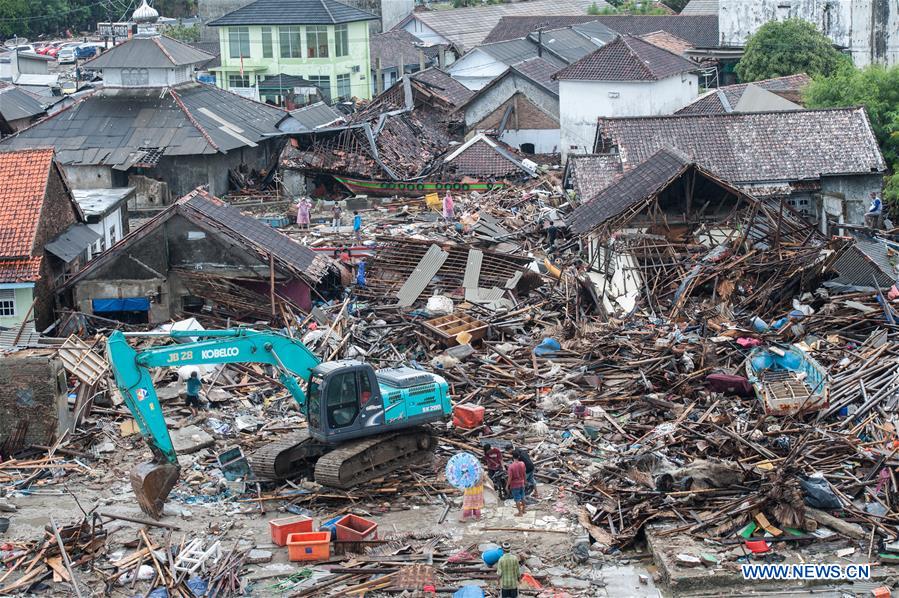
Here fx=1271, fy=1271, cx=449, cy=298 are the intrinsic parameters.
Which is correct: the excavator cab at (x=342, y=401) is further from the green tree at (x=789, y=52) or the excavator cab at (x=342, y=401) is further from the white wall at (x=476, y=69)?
the white wall at (x=476, y=69)

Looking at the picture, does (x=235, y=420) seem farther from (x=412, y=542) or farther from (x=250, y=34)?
(x=250, y=34)

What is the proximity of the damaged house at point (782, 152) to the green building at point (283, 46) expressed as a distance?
28.6 metres

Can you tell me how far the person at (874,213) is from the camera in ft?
102

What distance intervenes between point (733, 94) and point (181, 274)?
83.7 feet

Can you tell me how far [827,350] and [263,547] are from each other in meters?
11.4

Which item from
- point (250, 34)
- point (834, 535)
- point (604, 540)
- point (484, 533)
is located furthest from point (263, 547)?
point (250, 34)

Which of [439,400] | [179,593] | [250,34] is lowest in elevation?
[179,593]

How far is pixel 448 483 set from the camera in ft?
Answer: 61.5

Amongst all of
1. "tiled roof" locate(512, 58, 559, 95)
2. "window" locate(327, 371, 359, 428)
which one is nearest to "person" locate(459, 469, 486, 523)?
"window" locate(327, 371, 359, 428)

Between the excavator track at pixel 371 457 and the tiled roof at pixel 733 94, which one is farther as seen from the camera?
the tiled roof at pixel 733 94

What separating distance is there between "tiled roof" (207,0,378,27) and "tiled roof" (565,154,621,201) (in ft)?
92.4

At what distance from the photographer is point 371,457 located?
18.5 m

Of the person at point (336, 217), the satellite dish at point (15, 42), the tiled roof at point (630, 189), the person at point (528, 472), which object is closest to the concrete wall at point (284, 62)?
the person at point (336, 217)

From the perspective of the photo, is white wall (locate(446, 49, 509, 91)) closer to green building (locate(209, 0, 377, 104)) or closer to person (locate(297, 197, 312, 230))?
green building (locate(209, 0, 377, 104))
